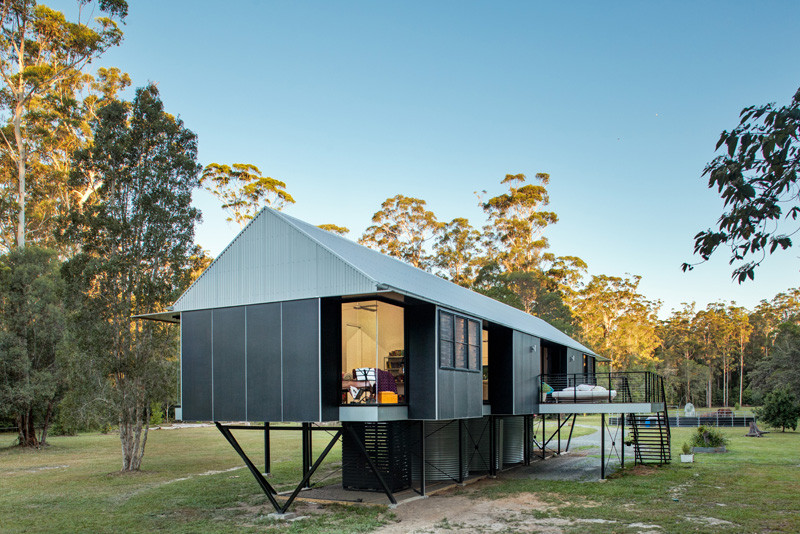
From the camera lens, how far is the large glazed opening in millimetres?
13430

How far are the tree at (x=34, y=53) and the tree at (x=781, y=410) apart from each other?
1646 inches

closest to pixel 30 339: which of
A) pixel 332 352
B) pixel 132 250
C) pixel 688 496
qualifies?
pixel 132 250

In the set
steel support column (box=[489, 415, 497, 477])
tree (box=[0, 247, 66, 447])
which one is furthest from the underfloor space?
tree (box=[0, 247, 66, 447])

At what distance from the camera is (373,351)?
51.4 ft

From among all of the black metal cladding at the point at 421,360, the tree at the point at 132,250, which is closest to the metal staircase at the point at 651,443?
the black metal cladding at the point at 421,360

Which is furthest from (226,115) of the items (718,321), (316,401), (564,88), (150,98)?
(718,321)

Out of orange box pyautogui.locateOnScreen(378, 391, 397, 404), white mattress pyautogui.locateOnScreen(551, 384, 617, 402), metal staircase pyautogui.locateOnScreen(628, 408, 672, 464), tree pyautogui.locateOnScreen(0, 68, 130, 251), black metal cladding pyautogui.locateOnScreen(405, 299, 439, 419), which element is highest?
tree pyautogui.locateOnScreen(0, 68, 130, 251)

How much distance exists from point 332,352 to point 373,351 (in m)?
2.93

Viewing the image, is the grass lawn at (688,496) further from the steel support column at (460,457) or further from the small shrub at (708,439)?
the small shrub at (708,439)

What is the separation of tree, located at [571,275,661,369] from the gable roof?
4856cm

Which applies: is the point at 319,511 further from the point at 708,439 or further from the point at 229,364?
the point at 708,439

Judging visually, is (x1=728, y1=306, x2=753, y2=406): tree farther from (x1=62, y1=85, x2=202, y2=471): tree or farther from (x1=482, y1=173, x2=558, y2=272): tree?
(x1=62, y1=85, x2=202, y2=471): tree

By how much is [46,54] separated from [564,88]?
98.6ft

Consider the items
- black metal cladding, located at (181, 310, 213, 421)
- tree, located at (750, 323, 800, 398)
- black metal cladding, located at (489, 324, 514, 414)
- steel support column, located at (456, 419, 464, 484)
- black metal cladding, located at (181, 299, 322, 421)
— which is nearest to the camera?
black metal cladding, located at (181, 299, 322, 421)
